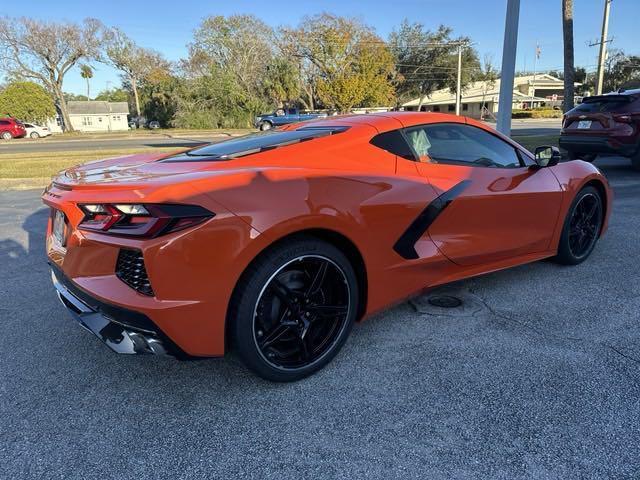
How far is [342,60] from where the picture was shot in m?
30.2

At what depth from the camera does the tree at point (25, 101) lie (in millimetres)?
48875

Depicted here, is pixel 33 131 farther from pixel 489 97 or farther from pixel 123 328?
pixel 489 97

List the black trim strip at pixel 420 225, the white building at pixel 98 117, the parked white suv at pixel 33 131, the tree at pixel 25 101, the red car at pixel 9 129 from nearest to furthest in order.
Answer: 1. the black trim strip at pixel 420 225
2. the red car at pixel 9 129
3. the parked white suv at pixel 33 131
4. the tree at pixel 25 101
5. the white building at pixel 98 117

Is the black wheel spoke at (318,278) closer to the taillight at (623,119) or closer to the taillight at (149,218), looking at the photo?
the taillight at (149,218)

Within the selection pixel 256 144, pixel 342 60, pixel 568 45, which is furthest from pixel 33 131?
pixel 256 144

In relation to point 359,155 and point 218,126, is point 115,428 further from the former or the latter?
point 218,126

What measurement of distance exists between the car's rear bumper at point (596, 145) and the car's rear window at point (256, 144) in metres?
8.01

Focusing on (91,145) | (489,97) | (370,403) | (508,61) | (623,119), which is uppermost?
(489,97)

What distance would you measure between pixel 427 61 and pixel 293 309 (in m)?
→ 57.1

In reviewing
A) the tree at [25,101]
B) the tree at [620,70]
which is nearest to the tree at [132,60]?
the tree at [25,101]

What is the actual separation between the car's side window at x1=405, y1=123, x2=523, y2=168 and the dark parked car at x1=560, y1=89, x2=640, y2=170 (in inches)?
265

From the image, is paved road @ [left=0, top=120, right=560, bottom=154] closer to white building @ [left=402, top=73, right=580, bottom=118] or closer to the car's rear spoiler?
the car's rear spoiler

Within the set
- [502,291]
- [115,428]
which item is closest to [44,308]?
[115,428]

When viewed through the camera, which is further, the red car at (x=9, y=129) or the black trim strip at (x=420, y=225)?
the red car at (x=9, y=129)
